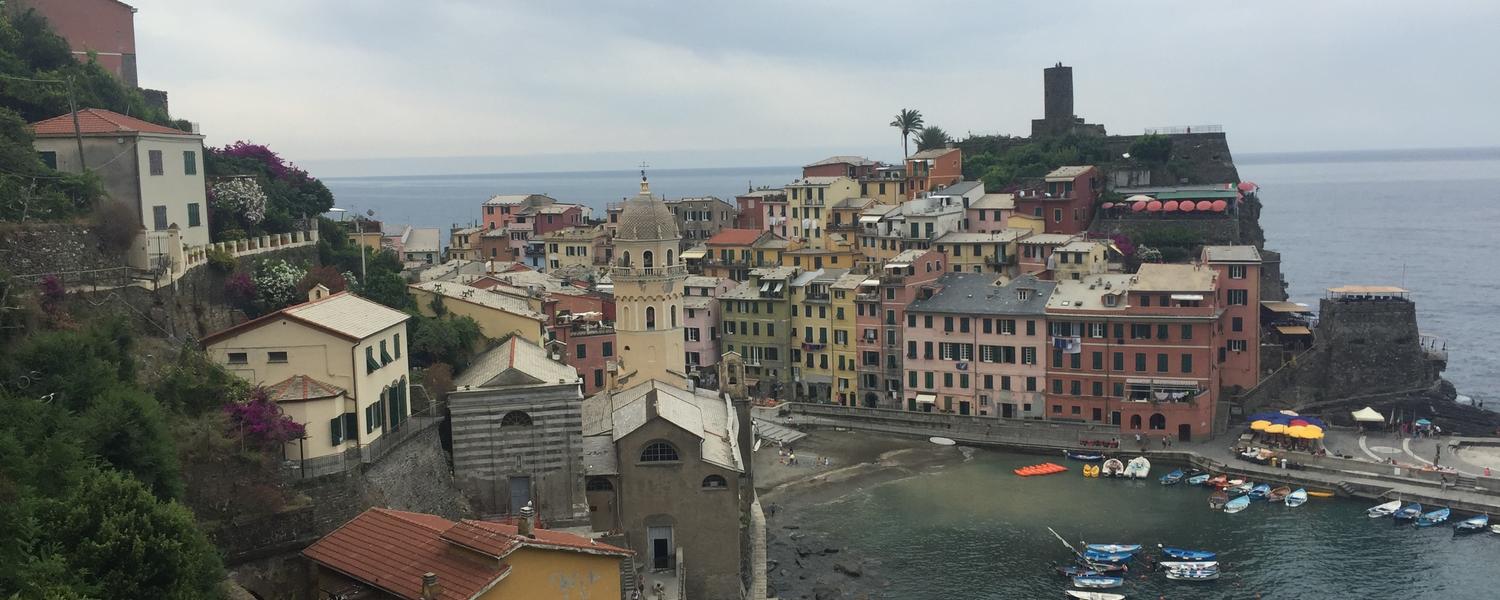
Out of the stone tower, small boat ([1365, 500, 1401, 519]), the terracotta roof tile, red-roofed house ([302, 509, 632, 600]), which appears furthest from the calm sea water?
the terracotta roof tile

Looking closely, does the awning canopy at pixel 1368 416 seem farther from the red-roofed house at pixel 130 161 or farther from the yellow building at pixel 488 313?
the red-roofed house at pixel 130 161

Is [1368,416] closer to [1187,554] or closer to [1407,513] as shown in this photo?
[1407,513]

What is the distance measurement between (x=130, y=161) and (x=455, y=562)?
18.2 meters

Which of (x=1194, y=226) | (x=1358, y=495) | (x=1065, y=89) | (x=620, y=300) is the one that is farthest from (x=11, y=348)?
(x=1065, y=89)

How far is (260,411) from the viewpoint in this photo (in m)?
28.7

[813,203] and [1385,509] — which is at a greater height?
[813,203]

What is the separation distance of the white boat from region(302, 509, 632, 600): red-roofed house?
38.5m

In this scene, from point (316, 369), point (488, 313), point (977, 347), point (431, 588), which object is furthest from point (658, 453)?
point (977, 347)

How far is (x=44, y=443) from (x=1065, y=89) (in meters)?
91.9

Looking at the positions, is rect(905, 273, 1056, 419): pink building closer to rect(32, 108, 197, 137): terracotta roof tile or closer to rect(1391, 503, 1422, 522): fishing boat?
rect(1391, 503, 1422, 522): fishing boat

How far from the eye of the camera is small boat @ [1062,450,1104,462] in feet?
205

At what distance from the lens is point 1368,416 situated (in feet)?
211

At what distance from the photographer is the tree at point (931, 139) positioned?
358 feet

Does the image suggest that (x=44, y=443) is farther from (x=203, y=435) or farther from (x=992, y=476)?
(x=992, y=476)
